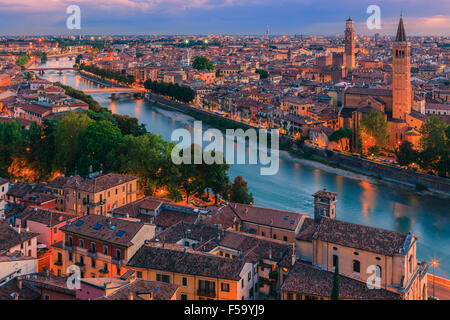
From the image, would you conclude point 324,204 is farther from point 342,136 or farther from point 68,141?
point 342,136

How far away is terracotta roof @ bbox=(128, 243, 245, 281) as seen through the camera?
438 cm

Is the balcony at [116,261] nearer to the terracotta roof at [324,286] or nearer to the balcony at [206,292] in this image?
the balcony at [206,292]

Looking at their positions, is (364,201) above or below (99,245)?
below

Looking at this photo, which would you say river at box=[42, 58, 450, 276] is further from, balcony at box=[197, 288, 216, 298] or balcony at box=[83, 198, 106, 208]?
balcony at box=[197, 288, 216, 298]

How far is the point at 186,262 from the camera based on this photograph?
452cm

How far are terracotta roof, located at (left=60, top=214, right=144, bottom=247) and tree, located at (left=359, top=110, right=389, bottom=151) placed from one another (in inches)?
317

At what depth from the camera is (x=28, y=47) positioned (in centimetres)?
5275

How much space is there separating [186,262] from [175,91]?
1651cm

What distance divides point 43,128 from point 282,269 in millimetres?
7818

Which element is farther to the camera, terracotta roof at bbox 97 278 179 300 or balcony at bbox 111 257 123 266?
balcony at bbox 111 257 123 266

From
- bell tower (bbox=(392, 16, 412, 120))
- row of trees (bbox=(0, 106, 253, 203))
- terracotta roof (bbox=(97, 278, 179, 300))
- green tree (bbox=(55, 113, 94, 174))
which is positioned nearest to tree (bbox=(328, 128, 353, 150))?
bell tower (bbox=(392, 16, 412, 120))

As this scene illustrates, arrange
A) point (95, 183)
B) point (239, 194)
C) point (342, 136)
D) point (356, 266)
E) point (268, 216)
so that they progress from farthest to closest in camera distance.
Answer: point (342, 136) → point (239, 194) → point (95, 183) → point (268, 216) → point (356, 266)

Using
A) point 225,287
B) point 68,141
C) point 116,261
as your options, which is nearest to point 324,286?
point 225,287
